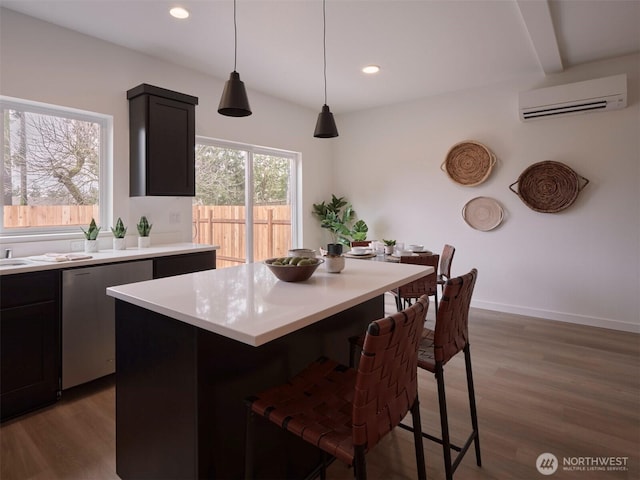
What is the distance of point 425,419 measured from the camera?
2.25 meters

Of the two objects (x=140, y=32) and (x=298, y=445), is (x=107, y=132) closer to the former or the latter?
(x=140, y=32)

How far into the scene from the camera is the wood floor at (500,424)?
1838 millimetres

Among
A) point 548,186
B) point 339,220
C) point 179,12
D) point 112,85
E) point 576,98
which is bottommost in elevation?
point 339,220

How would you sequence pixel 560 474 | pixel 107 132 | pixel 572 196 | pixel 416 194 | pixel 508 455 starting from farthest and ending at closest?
pixel 416 194 → pixel 572 196 → pixel 107 132 → pixel 508 455 → pixel 560 474

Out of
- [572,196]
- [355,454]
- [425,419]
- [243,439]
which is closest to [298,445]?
[243,439]

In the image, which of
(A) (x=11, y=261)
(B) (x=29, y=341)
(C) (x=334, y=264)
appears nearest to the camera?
(C) (x=334, y=264)

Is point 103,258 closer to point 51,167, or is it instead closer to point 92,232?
point 92,232

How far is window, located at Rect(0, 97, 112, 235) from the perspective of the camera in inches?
110

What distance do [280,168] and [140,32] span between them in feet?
8.06

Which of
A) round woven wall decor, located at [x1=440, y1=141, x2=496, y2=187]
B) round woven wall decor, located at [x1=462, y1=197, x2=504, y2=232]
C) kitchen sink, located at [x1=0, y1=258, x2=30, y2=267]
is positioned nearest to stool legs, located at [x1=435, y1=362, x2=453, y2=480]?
kitchen sink, located at [x1=0, y1=258, x2=30, y2=267]

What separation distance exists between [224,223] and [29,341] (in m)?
2.35

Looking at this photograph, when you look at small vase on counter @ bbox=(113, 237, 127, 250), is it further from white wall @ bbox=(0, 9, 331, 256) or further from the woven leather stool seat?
the woven leather stool seat

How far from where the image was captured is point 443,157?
481cm

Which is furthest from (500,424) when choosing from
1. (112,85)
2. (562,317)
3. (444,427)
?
(112,85)
